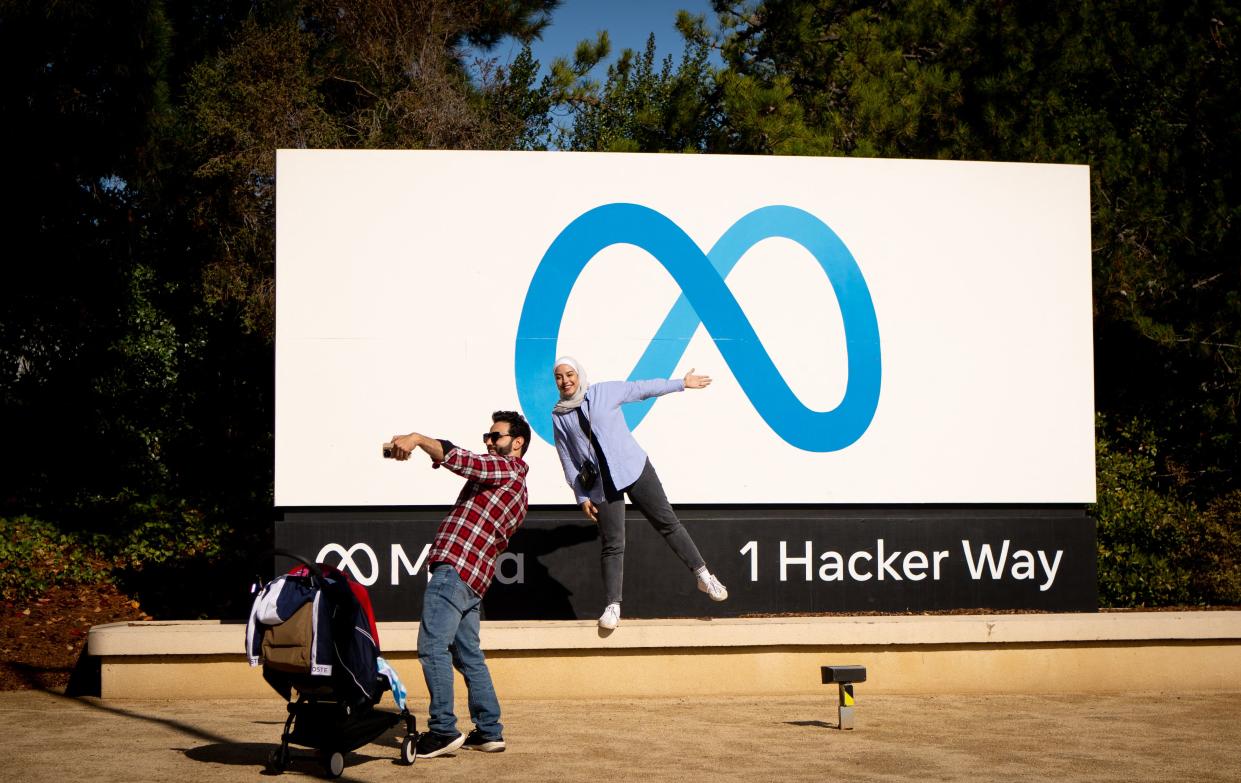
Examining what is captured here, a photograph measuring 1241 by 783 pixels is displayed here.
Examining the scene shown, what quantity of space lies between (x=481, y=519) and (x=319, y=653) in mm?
1306

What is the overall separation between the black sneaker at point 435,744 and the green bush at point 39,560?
832cm

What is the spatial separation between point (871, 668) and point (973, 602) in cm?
135

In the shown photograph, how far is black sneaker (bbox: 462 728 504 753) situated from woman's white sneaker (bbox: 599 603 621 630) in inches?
78.5

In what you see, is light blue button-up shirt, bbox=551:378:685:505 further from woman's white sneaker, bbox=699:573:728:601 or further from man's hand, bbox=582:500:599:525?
woman's white sneaker, bbox=699:573:728:601

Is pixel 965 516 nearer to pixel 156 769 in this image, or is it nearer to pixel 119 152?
pixel 156 769

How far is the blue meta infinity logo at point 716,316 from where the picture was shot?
10828mm

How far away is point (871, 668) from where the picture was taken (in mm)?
10547

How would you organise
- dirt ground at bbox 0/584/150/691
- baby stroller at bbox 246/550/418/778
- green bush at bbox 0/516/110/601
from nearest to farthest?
baby stroller at bbox 246/550/418/778 → dirt ground at bbox 0/584/150/691 → green bush at bbox 0/516/110/601

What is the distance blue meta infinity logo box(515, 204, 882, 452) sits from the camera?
426 inches

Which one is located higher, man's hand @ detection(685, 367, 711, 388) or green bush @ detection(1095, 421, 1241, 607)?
man's hand @ detection(685, 367, 711, 388)

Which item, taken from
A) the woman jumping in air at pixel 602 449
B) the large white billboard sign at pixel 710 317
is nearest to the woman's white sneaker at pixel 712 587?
the woman jumping in air at pixel 602 449

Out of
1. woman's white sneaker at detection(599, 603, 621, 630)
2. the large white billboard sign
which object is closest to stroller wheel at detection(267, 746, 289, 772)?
woman's white sneaker at detection(599, 603, 621, 630)

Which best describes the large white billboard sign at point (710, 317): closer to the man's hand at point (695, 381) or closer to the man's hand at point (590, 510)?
the man's hand at point (590, 510)

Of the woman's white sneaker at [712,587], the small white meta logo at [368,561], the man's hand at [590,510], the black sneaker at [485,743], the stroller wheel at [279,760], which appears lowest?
the black sneaker at [485,743]
